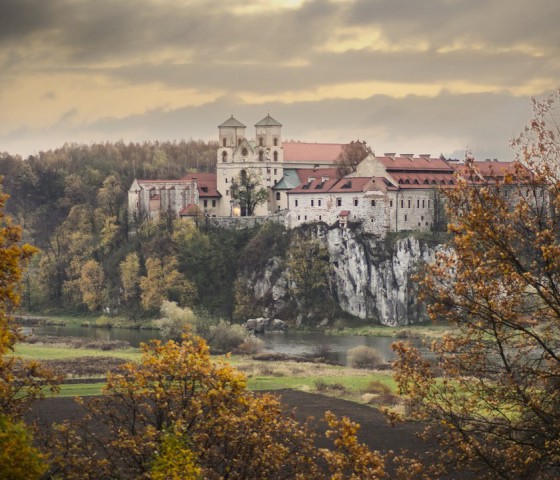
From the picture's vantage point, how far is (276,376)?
203 feet

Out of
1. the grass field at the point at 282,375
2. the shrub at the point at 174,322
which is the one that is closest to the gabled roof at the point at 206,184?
the shrub at the point at 174,322

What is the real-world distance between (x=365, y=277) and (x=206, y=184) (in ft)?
75.2

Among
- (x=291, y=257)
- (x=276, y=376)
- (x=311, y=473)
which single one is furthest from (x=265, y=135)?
(x=311, y=473)

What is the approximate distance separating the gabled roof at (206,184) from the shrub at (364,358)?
46.7 metres

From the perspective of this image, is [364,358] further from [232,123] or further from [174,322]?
[232,123]

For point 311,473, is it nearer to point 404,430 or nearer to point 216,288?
point 404,430

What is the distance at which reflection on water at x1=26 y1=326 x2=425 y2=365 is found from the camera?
78750mm

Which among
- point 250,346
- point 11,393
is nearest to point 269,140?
point 250,346

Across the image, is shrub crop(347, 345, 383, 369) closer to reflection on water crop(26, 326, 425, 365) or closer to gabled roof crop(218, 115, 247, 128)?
reflection on water crop(26, 326, 425, 365)

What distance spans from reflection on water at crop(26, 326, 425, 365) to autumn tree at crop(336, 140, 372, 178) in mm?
25317

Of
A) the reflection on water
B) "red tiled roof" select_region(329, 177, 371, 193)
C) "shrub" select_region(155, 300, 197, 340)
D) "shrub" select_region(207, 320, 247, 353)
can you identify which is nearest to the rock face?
"red tiled roof" select_region(329, 177, 371, 193)

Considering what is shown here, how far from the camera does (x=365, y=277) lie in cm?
10162

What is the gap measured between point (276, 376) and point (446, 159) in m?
58.7

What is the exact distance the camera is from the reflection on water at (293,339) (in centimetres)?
7875
